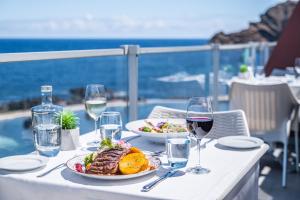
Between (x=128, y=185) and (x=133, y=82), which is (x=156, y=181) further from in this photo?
(x=133, y=82)

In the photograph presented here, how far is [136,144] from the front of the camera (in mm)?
2035

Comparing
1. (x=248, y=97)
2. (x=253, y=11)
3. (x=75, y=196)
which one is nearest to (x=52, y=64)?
(x=248, y=97)

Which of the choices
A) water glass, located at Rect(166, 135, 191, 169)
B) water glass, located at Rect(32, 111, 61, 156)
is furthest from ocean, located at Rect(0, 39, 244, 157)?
water glass, located at Rect(166, 135, 191, 169)

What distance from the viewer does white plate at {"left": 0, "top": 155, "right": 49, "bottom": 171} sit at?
161 centimetres

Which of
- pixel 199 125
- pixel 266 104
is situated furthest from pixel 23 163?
pixel 266 104

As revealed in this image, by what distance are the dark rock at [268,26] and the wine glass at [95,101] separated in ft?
73.6

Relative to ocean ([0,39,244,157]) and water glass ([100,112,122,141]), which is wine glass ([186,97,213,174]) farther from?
ocean ([0,39,244,157])

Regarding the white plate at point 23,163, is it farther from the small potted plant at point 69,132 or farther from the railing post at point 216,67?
the railing post at point 216,67

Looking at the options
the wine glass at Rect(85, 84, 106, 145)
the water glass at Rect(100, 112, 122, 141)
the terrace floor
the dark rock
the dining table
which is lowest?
the terrace floor

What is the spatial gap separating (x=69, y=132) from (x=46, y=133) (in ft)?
0.47

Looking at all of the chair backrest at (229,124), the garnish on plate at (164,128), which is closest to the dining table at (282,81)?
the chair backrest at (229,124)

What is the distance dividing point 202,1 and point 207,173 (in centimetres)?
4882

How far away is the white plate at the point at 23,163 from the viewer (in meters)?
1.61

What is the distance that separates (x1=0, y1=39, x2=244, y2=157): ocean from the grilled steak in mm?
1322
